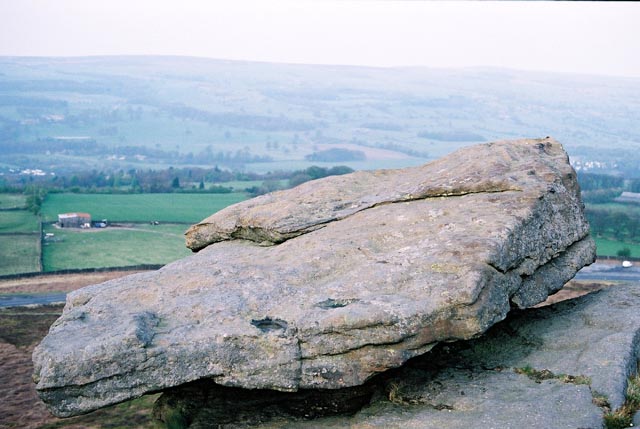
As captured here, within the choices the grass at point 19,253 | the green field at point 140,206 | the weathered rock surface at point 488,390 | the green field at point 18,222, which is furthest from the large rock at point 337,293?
the green field at point 140,206

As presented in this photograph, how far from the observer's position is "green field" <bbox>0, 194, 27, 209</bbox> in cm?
8369

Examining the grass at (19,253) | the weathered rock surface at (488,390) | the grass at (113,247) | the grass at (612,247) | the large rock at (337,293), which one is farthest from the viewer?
the grass at (612,247)

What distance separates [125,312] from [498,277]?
939cm

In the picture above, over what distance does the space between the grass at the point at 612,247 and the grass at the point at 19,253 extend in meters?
50.6

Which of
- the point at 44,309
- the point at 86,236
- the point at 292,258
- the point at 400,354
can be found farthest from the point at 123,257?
the point at 400,354

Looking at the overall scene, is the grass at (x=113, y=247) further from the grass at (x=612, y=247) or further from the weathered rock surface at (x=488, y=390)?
the weathered rock surface at (x=488, y=390)

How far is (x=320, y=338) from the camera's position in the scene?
16.1 metres

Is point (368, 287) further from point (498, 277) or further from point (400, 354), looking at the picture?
point (498, 277)

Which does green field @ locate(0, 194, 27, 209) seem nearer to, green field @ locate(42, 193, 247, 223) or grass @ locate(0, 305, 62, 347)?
green field @ locate(42, 193, 247, 223)

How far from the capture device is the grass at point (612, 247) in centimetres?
6588

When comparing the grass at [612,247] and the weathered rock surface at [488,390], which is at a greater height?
the weathered rock surface at [488,390]

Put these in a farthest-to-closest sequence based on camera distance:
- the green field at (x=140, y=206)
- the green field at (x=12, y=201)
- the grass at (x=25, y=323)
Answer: the green field at (x=140, y=206)
the green field at (x=12, y=201)
the grass at (x=25, y=323)

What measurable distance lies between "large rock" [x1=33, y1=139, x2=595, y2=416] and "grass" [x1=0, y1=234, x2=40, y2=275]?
3986 centimetres

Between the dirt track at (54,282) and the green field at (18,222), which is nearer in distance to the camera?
the dirt track at (54,282)
